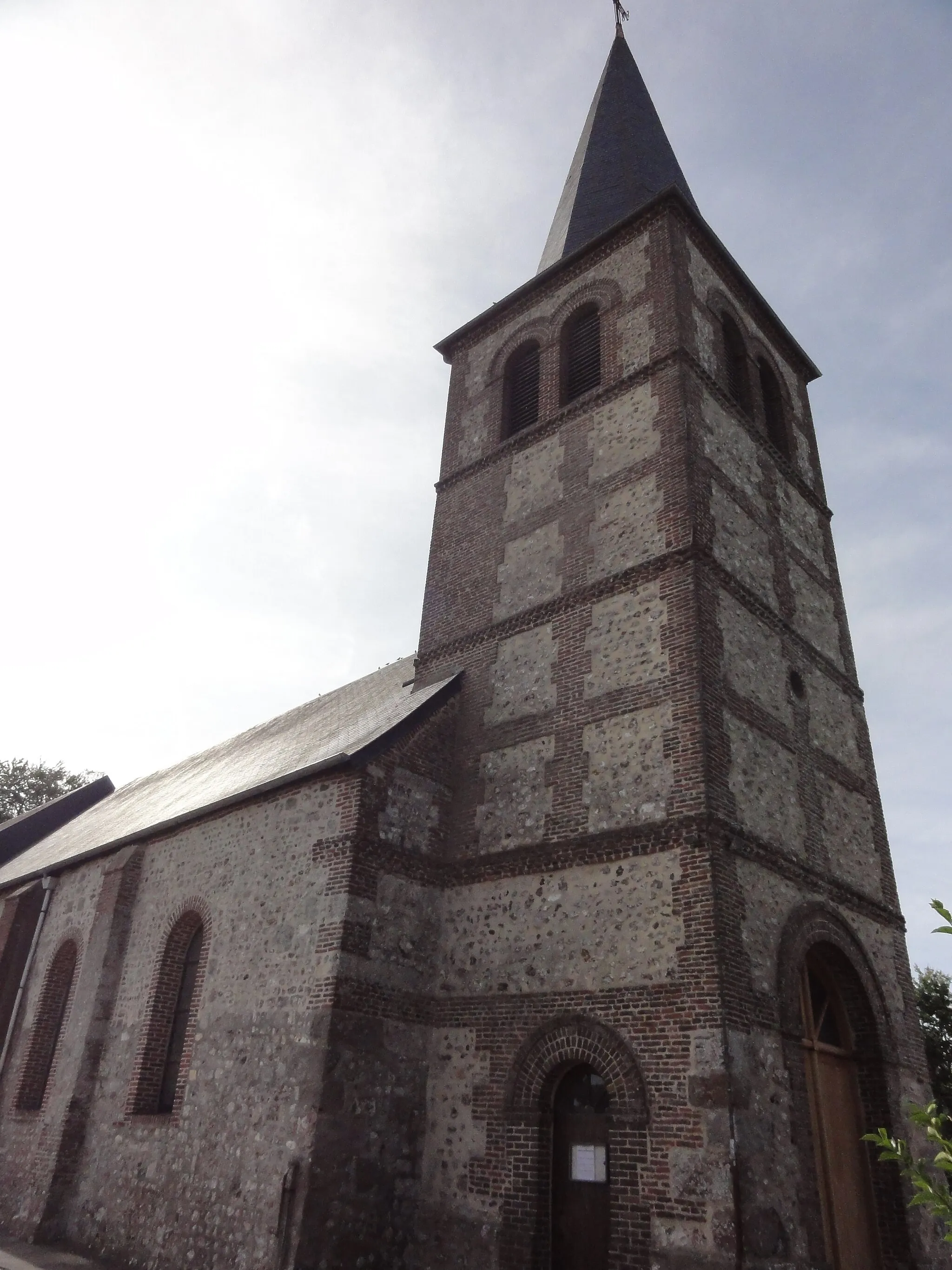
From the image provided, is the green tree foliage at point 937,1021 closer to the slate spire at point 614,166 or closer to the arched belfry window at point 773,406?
the arched belfry window at point 773,406

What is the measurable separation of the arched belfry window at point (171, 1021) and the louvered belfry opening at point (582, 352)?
9.89m

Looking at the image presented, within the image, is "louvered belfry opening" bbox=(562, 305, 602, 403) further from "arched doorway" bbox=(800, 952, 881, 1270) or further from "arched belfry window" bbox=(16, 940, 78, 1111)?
"arched belfry window" bbox=(16, 940, 78, 1111)

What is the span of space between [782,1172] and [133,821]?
44.1ft

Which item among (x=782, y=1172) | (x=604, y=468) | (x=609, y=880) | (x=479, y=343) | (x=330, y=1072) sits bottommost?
(x=782, y=1172)

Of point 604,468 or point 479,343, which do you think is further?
point 479,343

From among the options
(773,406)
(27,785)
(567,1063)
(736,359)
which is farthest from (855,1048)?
(27,785)

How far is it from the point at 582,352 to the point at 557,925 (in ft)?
30.9

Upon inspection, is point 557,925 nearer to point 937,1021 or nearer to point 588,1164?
point 588,1164

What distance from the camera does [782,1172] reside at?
8070mm

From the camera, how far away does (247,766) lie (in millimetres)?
16094

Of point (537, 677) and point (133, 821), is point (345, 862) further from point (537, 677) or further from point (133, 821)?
point (133, 821)

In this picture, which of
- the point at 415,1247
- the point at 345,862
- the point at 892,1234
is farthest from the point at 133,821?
the point at 892,1234

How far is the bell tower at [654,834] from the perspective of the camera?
8328 millimetres

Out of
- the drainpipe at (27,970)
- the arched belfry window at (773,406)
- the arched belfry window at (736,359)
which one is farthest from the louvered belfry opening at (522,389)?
the drainpipe at (27,970)
